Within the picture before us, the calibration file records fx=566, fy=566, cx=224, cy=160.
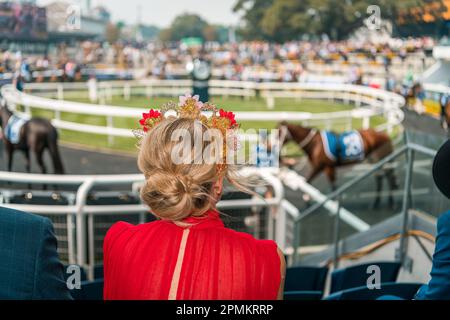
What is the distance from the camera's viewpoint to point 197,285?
48.4 inches

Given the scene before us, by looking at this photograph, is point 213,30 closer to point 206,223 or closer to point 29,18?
point 29,18

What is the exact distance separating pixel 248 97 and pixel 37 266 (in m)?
18.9

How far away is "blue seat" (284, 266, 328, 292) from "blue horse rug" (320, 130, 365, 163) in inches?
162

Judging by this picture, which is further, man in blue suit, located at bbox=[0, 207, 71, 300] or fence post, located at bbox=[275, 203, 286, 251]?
fence post, located at bbox=[275, 203, 286, 251]

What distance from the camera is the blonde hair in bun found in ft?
4.28

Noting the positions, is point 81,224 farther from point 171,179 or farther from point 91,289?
point 171,179

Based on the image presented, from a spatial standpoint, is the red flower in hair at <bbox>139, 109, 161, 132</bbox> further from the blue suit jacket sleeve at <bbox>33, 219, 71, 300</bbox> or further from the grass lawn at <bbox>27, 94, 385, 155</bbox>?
the grass lawn at <bbox>27, 94, 385, 155</bbox>

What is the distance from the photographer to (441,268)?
4.19 feet

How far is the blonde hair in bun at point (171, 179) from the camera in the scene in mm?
1305

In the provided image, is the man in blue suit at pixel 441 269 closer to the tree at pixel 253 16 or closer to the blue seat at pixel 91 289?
the blue seat at pixel 91 289
